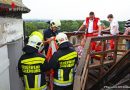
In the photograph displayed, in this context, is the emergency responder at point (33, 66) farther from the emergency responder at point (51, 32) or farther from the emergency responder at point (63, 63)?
the emergency responder at point (51, 32)

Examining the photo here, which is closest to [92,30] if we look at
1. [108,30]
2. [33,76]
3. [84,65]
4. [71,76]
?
[108,30]

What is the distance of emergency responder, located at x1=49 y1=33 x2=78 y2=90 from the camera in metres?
6.45

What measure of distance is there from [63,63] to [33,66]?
25.4 inches

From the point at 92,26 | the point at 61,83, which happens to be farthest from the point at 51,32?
the point at 92,26

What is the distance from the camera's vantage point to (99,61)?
9.09 metres

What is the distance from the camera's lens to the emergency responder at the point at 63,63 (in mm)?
6449

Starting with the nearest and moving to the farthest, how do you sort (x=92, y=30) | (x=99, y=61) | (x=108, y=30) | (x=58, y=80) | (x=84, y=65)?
(x=58, y=80)
(x=84, y=65)
(x=99, y=61)
(x=92, y=30)
(x=108, y=30)

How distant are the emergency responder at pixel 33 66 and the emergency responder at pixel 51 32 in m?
1.11

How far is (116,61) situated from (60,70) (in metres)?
3.04

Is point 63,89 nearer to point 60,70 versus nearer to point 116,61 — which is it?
point 60,70

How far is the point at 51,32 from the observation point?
781 cm

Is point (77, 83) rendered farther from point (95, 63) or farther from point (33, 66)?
point (95, 63)

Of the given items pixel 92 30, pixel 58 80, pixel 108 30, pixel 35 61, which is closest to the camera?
pixel 35 61

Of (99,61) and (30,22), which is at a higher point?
(30,22)
